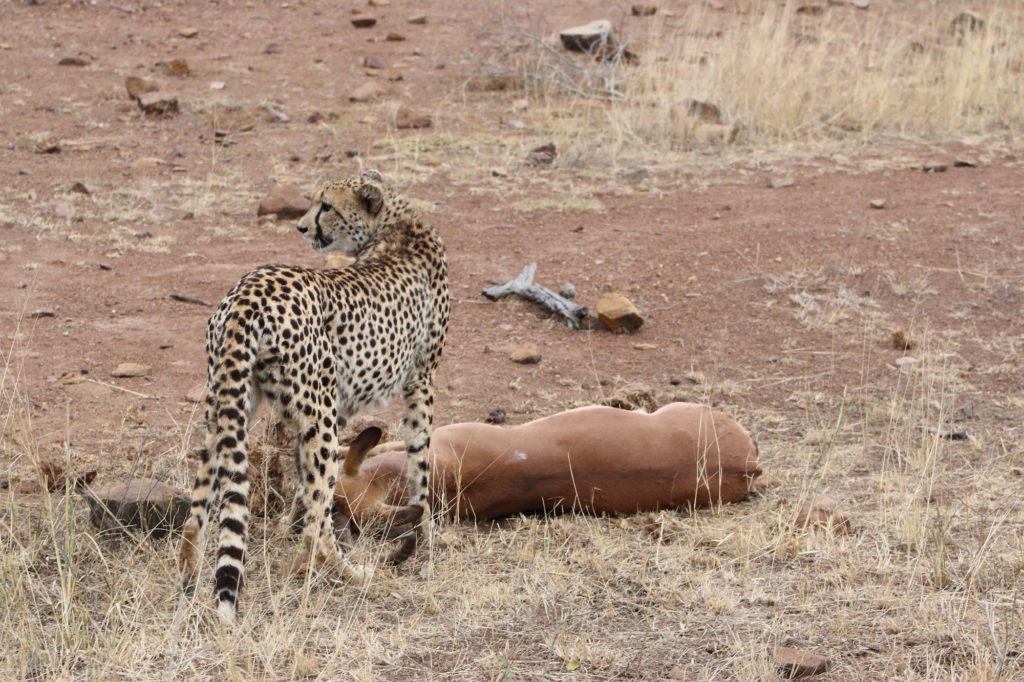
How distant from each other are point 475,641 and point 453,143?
7291 millimetres

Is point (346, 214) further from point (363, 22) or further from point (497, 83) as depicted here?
point (363, 22)

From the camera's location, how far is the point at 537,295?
7938 millimetres

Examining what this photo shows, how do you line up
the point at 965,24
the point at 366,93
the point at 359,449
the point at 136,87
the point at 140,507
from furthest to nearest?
the point at 965,24 < the point at 366,93 < the point at 136,87 < the point at 359,449 < the point at 140,507

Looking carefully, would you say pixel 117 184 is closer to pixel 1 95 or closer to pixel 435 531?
pixel 1 95

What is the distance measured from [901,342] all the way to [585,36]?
7289 mm

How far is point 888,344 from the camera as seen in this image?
754cm

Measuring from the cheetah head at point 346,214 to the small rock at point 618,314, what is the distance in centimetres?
233

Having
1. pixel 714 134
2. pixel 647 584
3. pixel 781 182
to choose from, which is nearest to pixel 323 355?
pixel 647 584

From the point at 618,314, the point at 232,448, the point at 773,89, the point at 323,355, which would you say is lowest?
the point at 618,314

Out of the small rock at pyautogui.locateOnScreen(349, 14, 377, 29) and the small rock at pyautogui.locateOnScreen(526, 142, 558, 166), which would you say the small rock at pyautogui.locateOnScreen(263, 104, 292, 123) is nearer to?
the small rock at pyautogui.locateOnScreen(526, 142, 558, 166)

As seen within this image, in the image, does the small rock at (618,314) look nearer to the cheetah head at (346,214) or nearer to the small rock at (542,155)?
the cheetah head at (346,214)

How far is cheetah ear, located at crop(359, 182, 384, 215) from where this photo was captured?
18.0 ft

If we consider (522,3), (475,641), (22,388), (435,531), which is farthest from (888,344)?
(522,3)

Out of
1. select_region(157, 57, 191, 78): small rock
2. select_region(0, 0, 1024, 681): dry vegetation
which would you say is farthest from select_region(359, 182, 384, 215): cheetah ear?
select_region(157, 57, 191, 78): small rock
